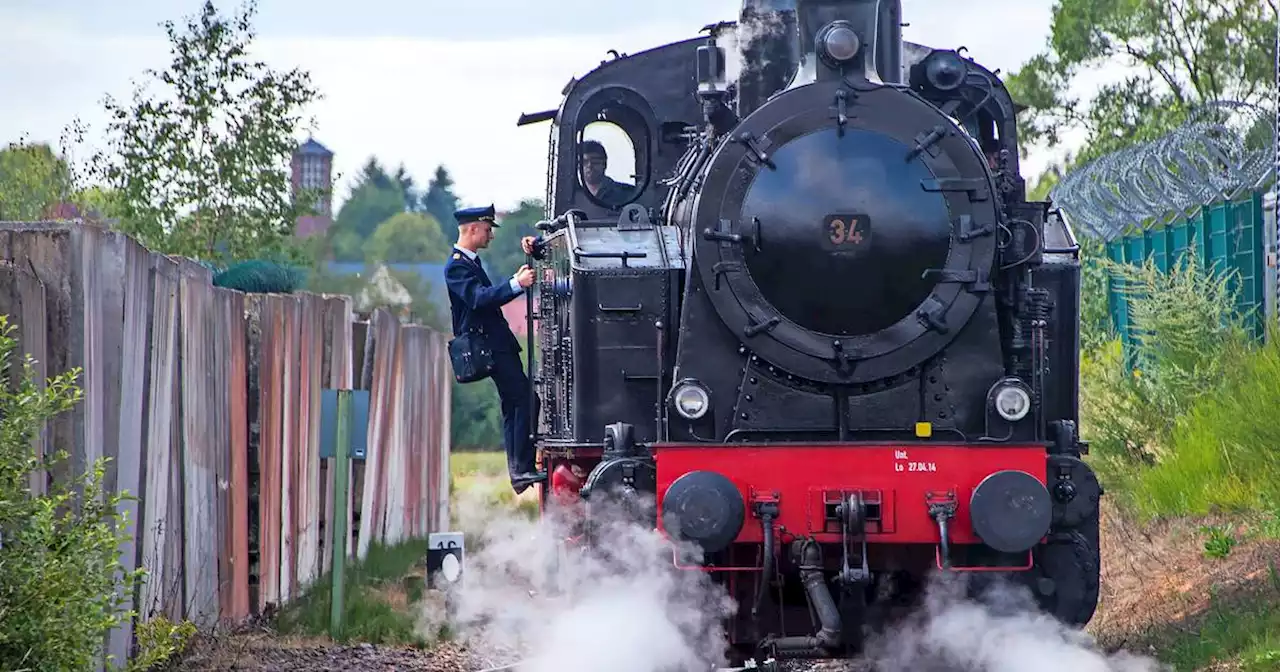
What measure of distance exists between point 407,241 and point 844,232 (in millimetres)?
62310

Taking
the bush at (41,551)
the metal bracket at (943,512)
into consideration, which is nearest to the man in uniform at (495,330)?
the metal bracket at (943,512)

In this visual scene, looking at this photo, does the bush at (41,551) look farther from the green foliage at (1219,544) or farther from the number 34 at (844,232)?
the green foliage at (1219,544)

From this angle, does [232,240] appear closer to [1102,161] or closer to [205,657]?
[1102,161]

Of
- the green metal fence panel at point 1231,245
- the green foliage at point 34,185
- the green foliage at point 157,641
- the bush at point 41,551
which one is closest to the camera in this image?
the bush at point 41,551

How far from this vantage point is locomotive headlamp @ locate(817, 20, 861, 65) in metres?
7.34

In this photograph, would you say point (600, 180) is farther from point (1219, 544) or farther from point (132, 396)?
point (1219, 544)

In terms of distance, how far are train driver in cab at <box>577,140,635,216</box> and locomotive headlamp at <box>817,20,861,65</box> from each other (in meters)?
1.47

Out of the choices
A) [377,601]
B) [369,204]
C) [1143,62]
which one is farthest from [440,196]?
[377,601]

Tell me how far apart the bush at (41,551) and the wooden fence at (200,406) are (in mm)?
366

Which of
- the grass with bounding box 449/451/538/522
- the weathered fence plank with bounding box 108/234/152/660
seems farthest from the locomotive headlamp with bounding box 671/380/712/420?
the grass with bounding box 449/451/538/522

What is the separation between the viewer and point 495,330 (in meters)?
8.98

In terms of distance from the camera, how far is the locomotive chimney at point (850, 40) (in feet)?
24.2

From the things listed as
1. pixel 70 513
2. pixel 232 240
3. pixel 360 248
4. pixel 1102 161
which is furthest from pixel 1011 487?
pixel 360 248

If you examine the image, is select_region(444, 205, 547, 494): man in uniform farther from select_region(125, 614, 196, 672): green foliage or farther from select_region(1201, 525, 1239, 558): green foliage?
select_region(1201, 525, 1239, 558): green foliage
